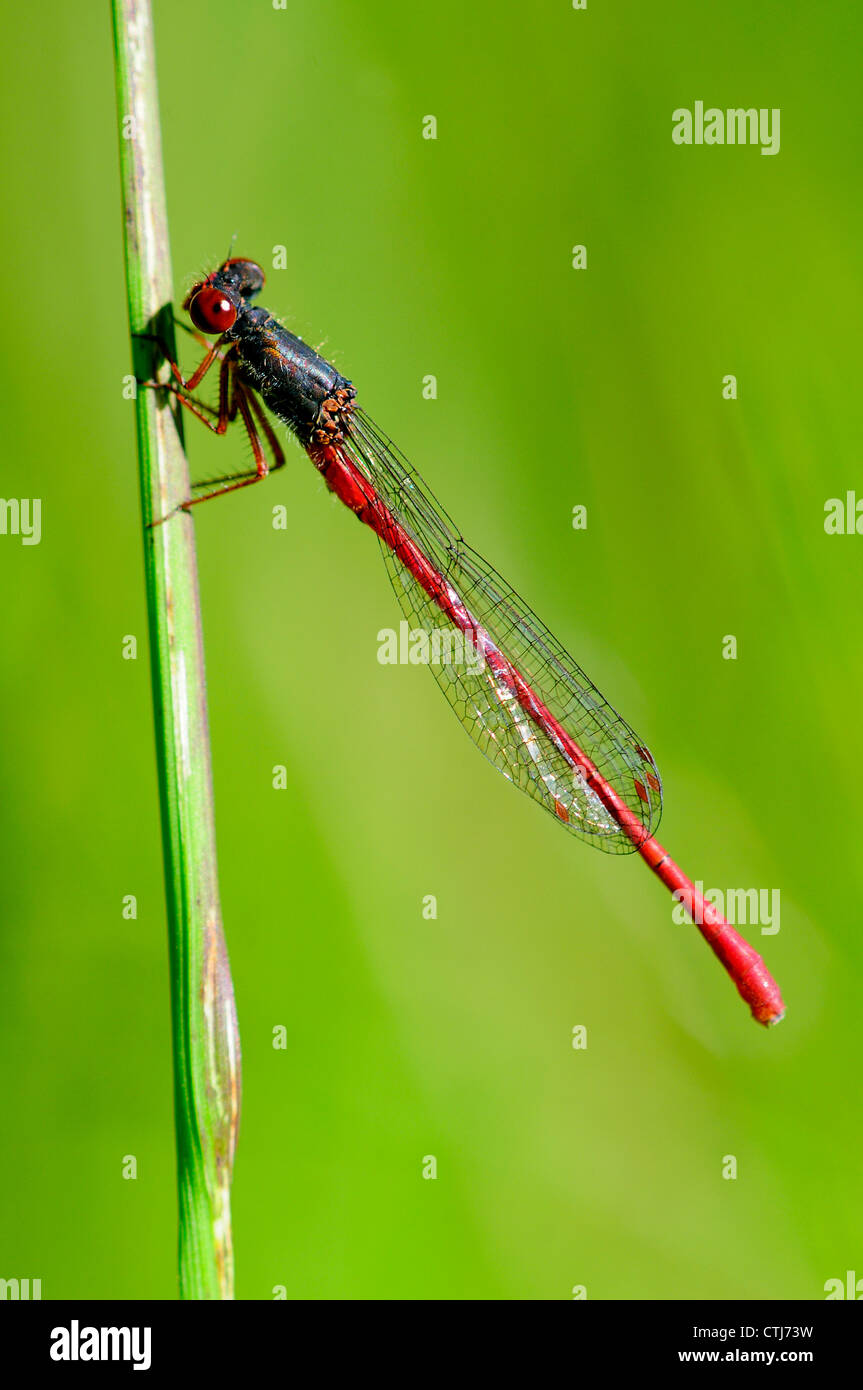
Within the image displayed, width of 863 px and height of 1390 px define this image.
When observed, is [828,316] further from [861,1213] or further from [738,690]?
[861,1213]

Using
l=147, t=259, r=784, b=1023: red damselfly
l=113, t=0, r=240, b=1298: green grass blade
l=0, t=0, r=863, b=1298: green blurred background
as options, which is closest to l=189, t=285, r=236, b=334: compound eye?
l=147, t=259, r=784, b=1023: red damselfly

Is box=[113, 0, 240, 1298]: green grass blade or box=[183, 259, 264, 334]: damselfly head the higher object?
box=[183, 259, 264, 334]: damselfly head

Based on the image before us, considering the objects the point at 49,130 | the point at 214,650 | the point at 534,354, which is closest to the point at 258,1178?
the point at 214,650

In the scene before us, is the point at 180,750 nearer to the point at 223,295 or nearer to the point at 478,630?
the point at 223,295

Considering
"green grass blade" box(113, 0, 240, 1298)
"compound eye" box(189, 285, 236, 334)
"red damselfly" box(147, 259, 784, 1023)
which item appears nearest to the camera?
"green grass blade" box(113, 0, 240, 1298)

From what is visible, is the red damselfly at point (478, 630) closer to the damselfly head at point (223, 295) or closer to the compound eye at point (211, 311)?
the damselfly head at point (223, 295)

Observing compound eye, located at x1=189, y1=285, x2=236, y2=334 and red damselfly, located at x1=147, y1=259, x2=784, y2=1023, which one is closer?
compound eye, located at x1=189, y1=285, x2=236, y2=334

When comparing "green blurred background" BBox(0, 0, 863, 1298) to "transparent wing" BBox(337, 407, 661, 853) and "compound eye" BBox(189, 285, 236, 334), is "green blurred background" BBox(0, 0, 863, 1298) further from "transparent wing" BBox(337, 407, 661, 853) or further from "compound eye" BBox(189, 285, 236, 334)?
"compound eye" BBox(189, 285, 236, 334)
